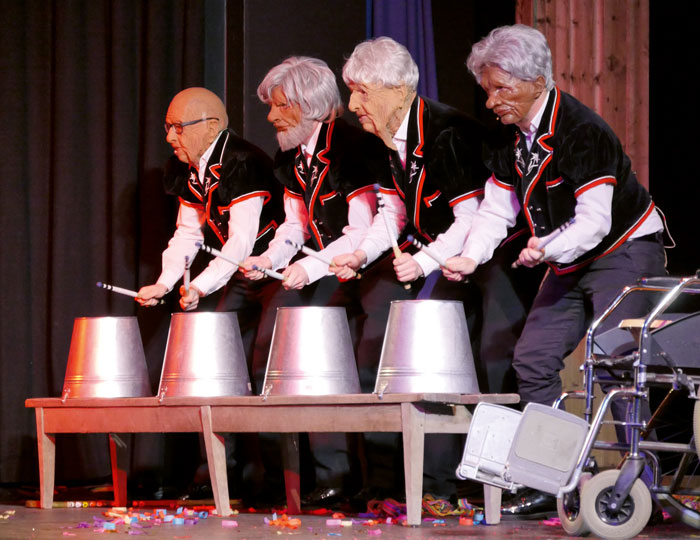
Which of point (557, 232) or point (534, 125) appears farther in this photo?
point (534, 125)

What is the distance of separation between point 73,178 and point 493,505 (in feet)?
8.21

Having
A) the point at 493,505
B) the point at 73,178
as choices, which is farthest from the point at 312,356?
the point at 73,178

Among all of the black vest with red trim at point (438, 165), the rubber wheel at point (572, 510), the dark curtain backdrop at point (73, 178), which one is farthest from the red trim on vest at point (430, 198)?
the dark curtain backdrop at point (73, 178)

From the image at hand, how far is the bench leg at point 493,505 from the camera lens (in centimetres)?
320

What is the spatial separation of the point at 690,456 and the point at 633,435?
0.56 m

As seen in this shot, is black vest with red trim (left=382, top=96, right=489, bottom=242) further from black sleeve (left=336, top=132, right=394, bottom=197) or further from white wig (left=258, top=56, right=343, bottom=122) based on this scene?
white wig (left=258, top=56, right=343, bottom=122)

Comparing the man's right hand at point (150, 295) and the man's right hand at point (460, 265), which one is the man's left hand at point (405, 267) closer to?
the man's right hand at point (460, 265)

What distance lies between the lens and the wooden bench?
122 inches

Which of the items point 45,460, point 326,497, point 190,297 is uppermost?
point 190,297

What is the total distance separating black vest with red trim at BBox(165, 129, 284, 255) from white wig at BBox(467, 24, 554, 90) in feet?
3.86

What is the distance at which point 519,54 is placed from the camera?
3355mm

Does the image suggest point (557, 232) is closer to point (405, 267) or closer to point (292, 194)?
point (405, 267)

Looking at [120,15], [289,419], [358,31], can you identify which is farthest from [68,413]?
[358,31]

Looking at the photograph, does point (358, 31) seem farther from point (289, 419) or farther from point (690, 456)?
point (690, 456)
